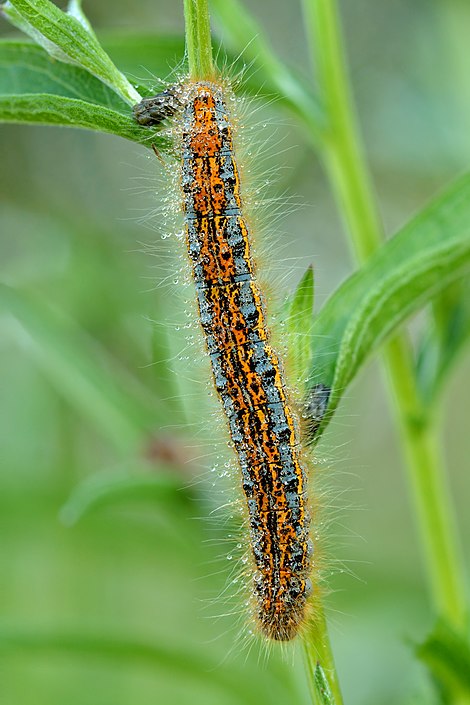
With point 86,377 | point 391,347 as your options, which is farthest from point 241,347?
point 86,377

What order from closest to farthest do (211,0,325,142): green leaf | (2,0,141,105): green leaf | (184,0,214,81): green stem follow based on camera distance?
(184,0,214,81): green stem → (2,0,141,105): green leaf → (211,0,325,142): green leaf

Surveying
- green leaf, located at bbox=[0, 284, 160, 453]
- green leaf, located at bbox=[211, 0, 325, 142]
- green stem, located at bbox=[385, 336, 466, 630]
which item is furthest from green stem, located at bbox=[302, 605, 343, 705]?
green leaf, located at bbox=[211, 0, 325, 142]

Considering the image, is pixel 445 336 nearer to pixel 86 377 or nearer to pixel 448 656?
pixel 448 656

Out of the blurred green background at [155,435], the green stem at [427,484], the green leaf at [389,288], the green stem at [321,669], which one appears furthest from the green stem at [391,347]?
the green stem at [321,669]

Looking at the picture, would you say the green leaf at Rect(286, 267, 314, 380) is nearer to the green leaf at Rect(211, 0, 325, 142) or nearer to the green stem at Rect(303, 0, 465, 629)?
the green stem at Rect(303, 0, 465, 629)

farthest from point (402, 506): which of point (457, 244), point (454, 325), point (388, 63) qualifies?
point (457, 244)

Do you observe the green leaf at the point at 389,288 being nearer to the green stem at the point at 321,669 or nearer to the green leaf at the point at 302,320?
the green leaf at the point at 302,320
